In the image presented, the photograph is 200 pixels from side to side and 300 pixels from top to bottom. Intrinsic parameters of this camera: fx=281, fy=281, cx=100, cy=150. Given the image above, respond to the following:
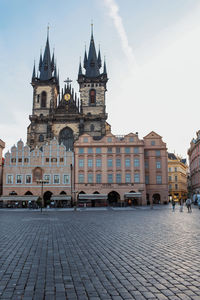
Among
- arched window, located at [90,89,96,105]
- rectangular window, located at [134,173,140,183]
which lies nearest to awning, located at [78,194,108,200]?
rectangular window, located at [134,173,140,183]

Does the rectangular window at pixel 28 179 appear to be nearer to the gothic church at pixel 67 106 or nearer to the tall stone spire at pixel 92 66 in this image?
the gothic church at pixel 67 106

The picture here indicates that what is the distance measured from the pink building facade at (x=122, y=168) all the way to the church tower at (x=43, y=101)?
691 inches

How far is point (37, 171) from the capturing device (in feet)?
168

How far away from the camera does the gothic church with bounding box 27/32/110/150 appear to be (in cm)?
6669

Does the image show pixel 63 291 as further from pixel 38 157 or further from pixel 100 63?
pixel 100 63

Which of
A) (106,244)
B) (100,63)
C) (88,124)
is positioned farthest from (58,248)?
(100,63)

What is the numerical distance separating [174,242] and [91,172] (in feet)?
135

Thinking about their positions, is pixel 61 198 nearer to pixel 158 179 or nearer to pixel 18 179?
pixel 18 179

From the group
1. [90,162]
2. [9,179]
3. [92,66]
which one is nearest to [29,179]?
[9,179]

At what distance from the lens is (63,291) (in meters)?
4.95

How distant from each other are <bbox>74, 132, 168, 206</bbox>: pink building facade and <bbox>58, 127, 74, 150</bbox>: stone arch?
14063mm

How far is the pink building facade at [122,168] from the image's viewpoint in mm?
50500

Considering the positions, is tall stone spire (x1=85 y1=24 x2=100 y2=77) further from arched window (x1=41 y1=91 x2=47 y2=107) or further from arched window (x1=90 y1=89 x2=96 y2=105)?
arched window (x1=41 y1=91 x2=47 y2=107)

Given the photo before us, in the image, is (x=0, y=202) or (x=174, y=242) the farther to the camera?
(x=0, y=202)
